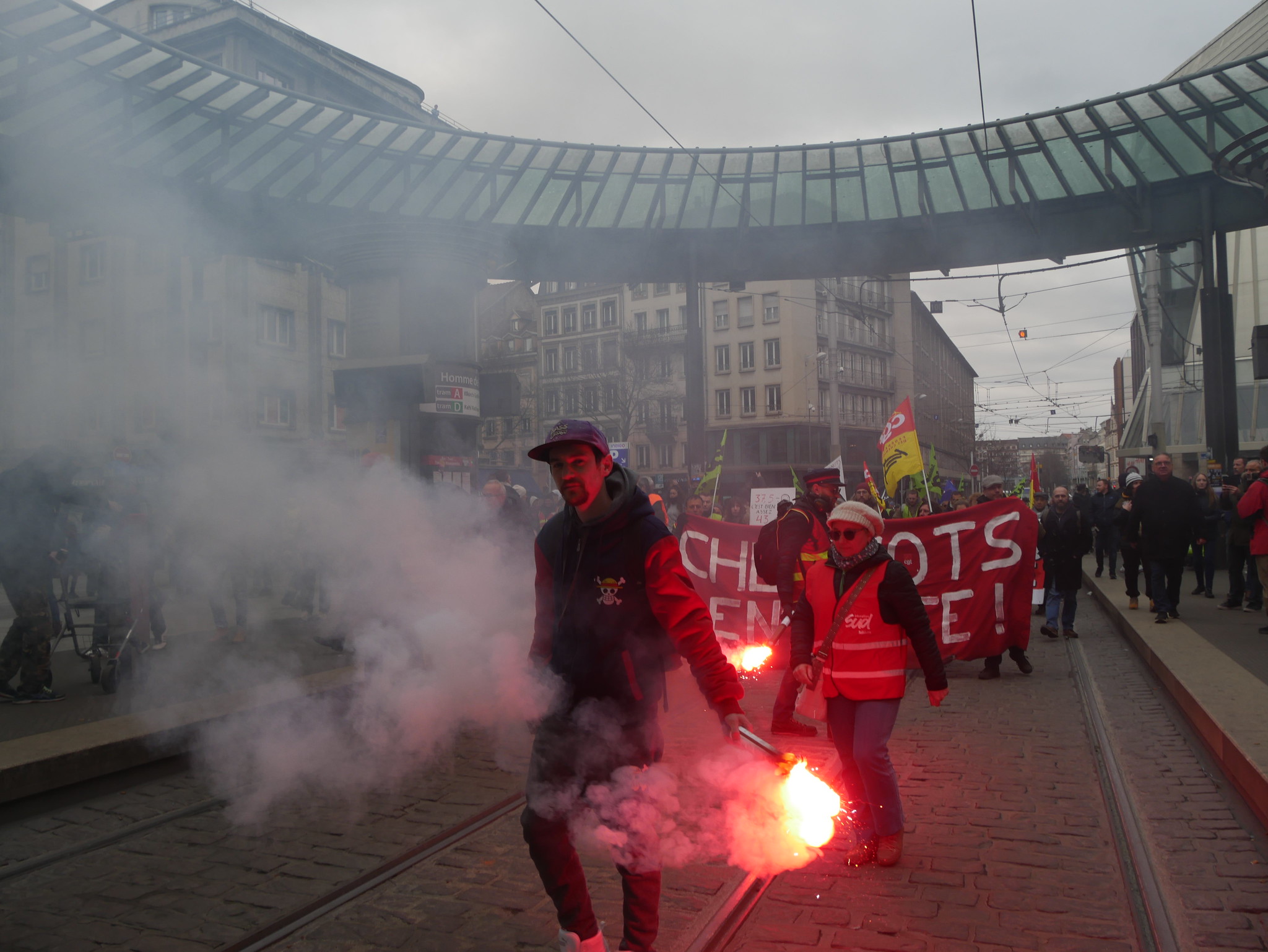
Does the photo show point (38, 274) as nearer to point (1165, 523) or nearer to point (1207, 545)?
point (1165, 523)

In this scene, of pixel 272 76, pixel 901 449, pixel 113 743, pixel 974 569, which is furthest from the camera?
pixel 272 76

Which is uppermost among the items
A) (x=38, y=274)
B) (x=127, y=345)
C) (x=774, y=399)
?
(x=774, y=399)

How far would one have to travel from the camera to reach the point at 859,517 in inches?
156

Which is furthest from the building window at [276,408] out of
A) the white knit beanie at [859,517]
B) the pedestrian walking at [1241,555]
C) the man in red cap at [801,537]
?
the pedestrian walking at [1241,555]

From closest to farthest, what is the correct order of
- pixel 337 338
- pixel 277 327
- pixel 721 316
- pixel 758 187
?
pixel 277 327
pixel 337 338
pixel 758 187
pixel 721 316

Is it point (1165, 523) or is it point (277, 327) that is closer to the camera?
point (277, 327)

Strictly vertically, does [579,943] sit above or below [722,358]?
below

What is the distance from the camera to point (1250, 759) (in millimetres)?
4578

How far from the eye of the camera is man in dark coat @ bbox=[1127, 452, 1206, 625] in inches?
378

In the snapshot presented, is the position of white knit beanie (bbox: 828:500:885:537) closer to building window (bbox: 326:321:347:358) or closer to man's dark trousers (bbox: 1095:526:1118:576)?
building window (bbox: 326:321:347:358)

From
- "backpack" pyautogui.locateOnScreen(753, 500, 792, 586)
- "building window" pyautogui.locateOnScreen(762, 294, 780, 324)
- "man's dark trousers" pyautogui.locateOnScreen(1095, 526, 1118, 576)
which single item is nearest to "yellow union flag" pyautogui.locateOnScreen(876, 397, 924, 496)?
"man's dark trousers" pyautogui.locateOnScreen(1095, 526, 1118, 576)

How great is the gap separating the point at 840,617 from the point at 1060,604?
25.0ft

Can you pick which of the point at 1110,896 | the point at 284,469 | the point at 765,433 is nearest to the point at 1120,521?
the point at 1110,896

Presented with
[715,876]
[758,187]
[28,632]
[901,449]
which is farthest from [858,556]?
[758,187]
